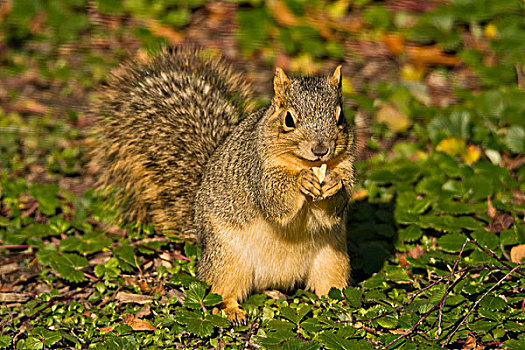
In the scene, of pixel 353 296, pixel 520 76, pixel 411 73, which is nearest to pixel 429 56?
pixel 411 73

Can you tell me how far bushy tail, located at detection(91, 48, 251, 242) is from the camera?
11.2 feet

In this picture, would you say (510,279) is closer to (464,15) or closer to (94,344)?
(94,344)

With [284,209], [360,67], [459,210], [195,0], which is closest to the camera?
[284,209]

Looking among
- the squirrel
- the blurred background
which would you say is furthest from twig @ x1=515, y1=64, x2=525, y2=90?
the squirrel

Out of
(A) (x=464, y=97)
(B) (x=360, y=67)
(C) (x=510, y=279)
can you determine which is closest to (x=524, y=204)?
(C) (x=510, y=279)

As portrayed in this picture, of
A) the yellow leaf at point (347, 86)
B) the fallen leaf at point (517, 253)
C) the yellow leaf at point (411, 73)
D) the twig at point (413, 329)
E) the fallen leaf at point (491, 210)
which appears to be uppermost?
the yellow leaf at point (411, 73)

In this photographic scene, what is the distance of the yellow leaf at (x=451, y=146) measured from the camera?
411 cm

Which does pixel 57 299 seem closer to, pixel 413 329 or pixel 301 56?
pixel 413 329

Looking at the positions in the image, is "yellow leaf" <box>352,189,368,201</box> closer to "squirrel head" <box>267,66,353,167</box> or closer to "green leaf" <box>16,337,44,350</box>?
"squirrel head" <box>267,66,353,167</box>

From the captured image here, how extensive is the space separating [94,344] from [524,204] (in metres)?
2.37

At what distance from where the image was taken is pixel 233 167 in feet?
10.0

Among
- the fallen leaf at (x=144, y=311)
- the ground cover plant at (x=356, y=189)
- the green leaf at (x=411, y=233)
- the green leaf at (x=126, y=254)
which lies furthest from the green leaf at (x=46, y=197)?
the green leaf at (x=411, y=233)

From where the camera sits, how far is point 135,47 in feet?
18.4

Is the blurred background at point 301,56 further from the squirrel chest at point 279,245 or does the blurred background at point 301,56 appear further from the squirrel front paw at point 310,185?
the squirrel front paw at point 310,185
